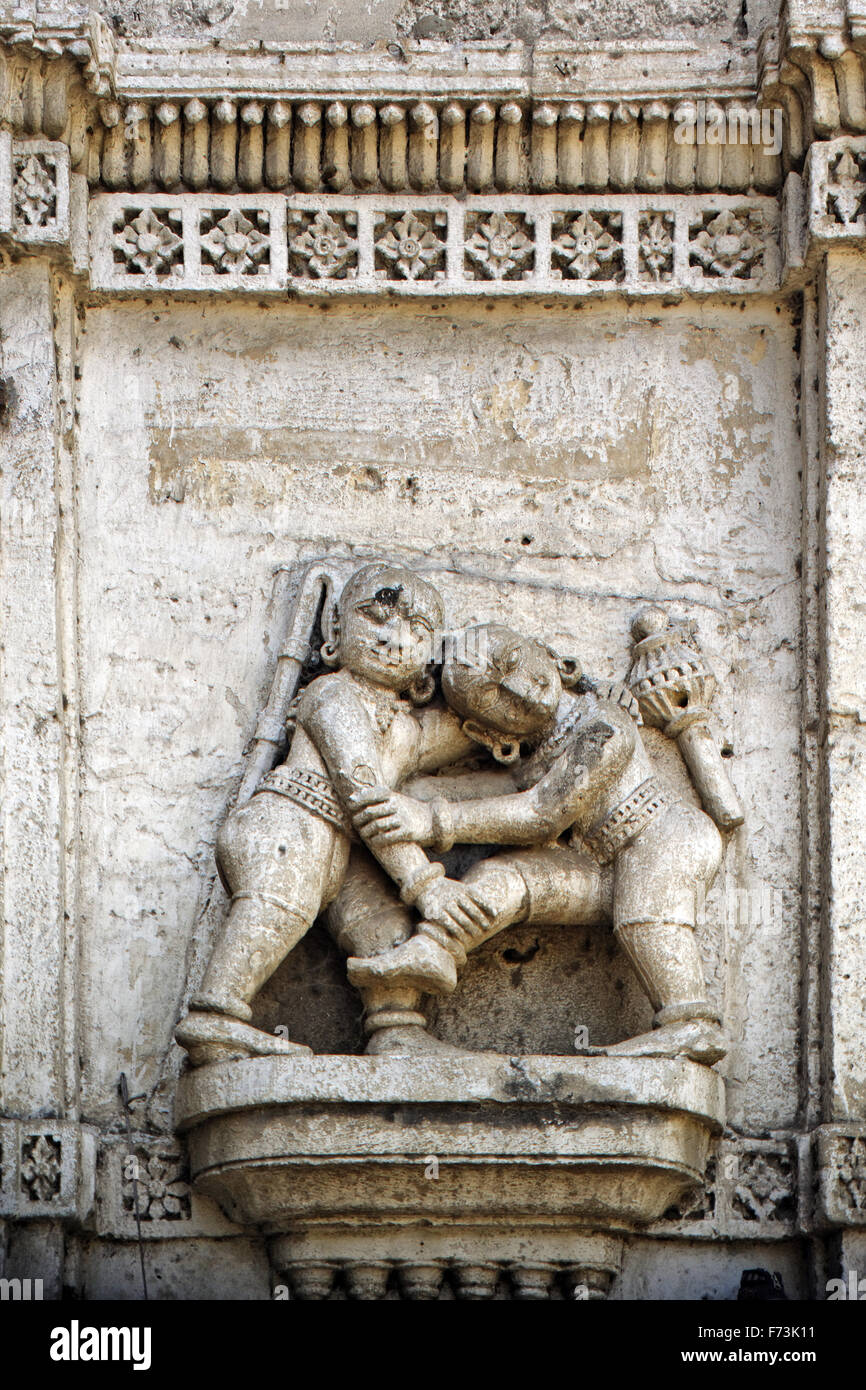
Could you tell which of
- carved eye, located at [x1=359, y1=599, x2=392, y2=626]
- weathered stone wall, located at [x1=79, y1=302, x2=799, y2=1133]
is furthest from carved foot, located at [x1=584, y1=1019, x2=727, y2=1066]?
carved eye, located at [x1=359, y1=599, x2=392, y2=626]

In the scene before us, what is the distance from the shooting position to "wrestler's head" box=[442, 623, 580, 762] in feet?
20.4

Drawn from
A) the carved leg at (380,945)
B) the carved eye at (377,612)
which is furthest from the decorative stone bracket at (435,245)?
the carved leg at (380,945)

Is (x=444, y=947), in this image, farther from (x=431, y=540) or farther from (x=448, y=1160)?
(x=431, y=540)

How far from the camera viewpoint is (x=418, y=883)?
605 centimetres

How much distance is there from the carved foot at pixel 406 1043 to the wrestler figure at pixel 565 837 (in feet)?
0.36

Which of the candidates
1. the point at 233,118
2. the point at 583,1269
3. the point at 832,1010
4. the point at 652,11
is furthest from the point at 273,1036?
the point at 652,11

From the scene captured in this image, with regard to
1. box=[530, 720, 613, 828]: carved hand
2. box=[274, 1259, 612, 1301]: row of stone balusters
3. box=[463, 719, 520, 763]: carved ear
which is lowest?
box=[274, 1259, 612, 1301]: row of stone balusters

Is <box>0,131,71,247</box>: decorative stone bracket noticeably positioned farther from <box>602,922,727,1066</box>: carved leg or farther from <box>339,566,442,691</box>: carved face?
<box>602,922,727,1066</box>: carved leg

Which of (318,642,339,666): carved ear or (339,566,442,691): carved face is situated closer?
(339,566,442,691): carved face

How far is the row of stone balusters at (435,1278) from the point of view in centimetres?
598

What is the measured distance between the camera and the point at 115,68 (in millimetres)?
6551

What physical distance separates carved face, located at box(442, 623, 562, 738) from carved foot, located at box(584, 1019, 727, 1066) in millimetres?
798

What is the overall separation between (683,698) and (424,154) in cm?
152

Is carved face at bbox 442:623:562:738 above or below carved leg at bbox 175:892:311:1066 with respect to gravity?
above
